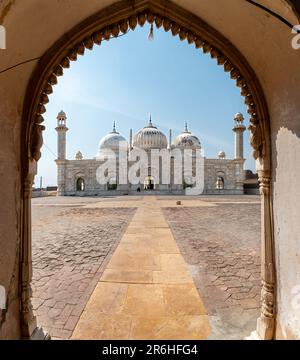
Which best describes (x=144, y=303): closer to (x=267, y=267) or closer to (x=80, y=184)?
(x=267, y=267)

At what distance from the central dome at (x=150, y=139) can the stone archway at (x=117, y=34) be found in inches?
1491

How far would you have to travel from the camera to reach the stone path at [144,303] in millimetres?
2271

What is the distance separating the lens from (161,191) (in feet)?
119

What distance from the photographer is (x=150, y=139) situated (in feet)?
135

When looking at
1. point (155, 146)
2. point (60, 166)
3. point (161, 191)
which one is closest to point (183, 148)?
point (155, 146)

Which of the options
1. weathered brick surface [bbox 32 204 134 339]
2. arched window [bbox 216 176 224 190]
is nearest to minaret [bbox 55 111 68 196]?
arched window [bbox 216 176 224 190]

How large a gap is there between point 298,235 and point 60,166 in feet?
133

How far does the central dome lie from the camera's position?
40656 millimetres

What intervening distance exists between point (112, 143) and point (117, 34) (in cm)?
4328

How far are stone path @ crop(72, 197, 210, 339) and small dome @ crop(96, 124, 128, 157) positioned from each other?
3973 centimetres

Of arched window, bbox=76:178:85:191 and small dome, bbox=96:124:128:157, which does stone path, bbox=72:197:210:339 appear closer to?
arched window, bbox=76:178:85:191

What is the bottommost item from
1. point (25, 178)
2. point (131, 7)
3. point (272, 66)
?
point (25, 178)

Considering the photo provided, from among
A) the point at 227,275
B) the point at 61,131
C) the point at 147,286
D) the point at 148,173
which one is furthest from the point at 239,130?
the point at 147,286
